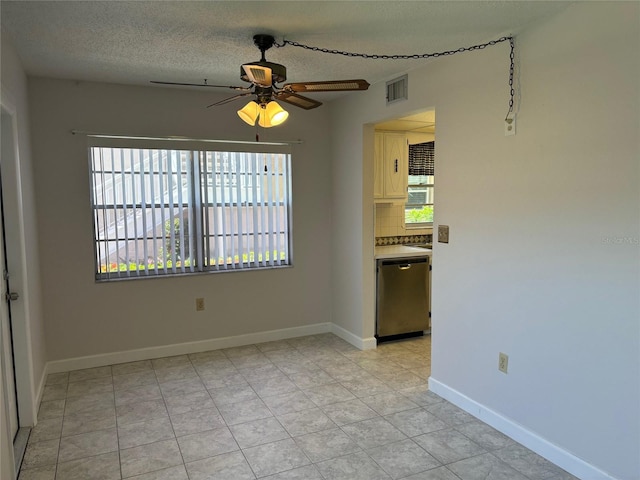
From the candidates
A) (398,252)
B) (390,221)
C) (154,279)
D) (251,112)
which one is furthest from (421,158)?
(154,279)

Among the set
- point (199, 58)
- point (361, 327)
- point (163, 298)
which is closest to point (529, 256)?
point (361, 327)

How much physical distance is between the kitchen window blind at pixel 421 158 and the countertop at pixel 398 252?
1034 mm

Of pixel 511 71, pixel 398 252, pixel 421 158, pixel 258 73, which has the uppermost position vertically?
pixel 511 71

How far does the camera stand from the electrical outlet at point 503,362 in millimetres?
2781

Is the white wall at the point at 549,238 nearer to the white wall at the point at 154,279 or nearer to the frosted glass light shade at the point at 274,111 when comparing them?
the frosted glass light shade at the point at 274,111

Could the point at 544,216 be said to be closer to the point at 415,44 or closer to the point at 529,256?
the point at 529,256

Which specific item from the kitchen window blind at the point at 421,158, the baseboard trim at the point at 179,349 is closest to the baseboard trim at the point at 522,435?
the baseboard trim at the point at 179,349

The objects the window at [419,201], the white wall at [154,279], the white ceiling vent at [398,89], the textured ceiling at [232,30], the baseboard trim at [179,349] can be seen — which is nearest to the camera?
the textured ceiling at [232,30]

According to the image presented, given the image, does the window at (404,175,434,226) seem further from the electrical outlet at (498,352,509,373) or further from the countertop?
the electrical outlet at (498,352,509,373)

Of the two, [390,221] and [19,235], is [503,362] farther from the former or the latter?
[19,235]

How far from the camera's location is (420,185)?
17.9 ft

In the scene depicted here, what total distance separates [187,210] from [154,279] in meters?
0.71

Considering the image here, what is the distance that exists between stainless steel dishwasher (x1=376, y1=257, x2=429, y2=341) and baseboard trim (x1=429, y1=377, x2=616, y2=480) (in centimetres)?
111

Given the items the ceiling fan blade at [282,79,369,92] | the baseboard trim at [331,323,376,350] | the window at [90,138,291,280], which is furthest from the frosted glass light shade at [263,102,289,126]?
the baseboard trim at [331,323,376,350]
